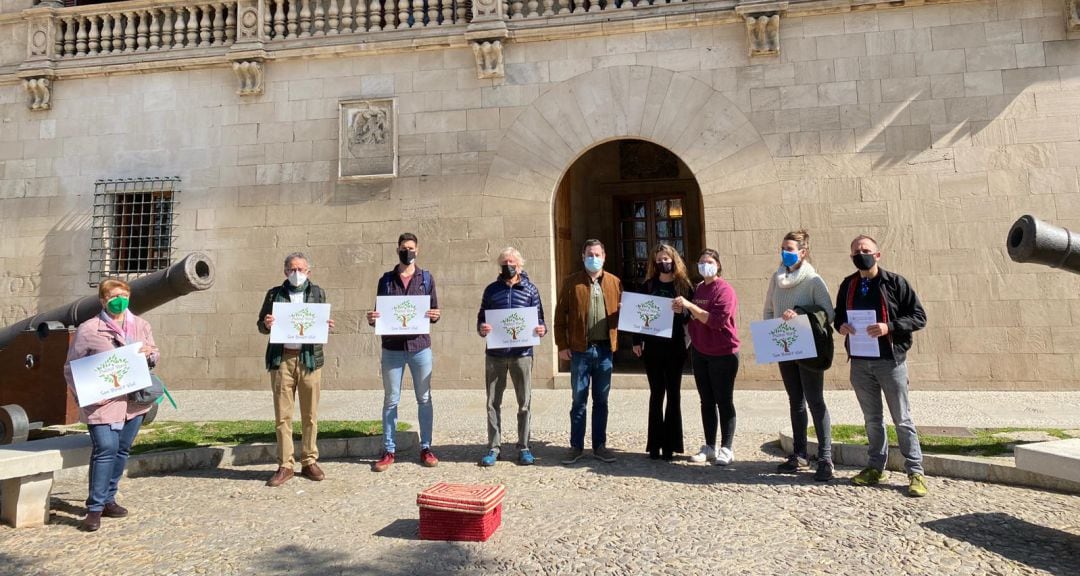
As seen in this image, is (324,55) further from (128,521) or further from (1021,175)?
(1021,175)

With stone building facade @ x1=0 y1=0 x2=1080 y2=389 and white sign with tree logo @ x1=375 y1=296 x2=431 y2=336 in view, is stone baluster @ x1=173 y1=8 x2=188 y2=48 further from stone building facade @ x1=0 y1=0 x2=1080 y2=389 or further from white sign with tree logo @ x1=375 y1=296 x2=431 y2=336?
white sign with tree logo @ x1=375 y1=296 x2=431 y2=336

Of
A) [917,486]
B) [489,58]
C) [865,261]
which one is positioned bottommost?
[917,486]

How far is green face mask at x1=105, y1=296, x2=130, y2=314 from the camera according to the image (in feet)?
13.0

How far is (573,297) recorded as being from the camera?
5.21 metres

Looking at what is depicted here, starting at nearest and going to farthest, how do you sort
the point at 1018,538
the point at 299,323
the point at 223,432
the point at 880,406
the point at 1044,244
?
1. the point at 1018,538
2. the point at 1044,244
3. the point at 880,406
4. the point at 299,323
5. the point at 223,432

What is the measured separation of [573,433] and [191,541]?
2.96 metres

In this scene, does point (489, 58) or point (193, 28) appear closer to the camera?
point (489, 58)

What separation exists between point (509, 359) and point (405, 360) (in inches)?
37.3

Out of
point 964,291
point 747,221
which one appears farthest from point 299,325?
Result: point 964,291

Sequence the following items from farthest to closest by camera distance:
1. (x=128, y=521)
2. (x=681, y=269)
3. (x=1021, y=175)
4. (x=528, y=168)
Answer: (x=528, y=168) < (x=1021, y=175) < (x=681, y=269) < (x=128, y=521)

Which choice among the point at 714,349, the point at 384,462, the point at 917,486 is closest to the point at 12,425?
the point at 384,462

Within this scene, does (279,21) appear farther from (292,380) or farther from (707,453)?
(707,453)

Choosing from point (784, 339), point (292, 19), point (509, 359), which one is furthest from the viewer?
point (292, 19)

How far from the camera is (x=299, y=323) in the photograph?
188 inches
